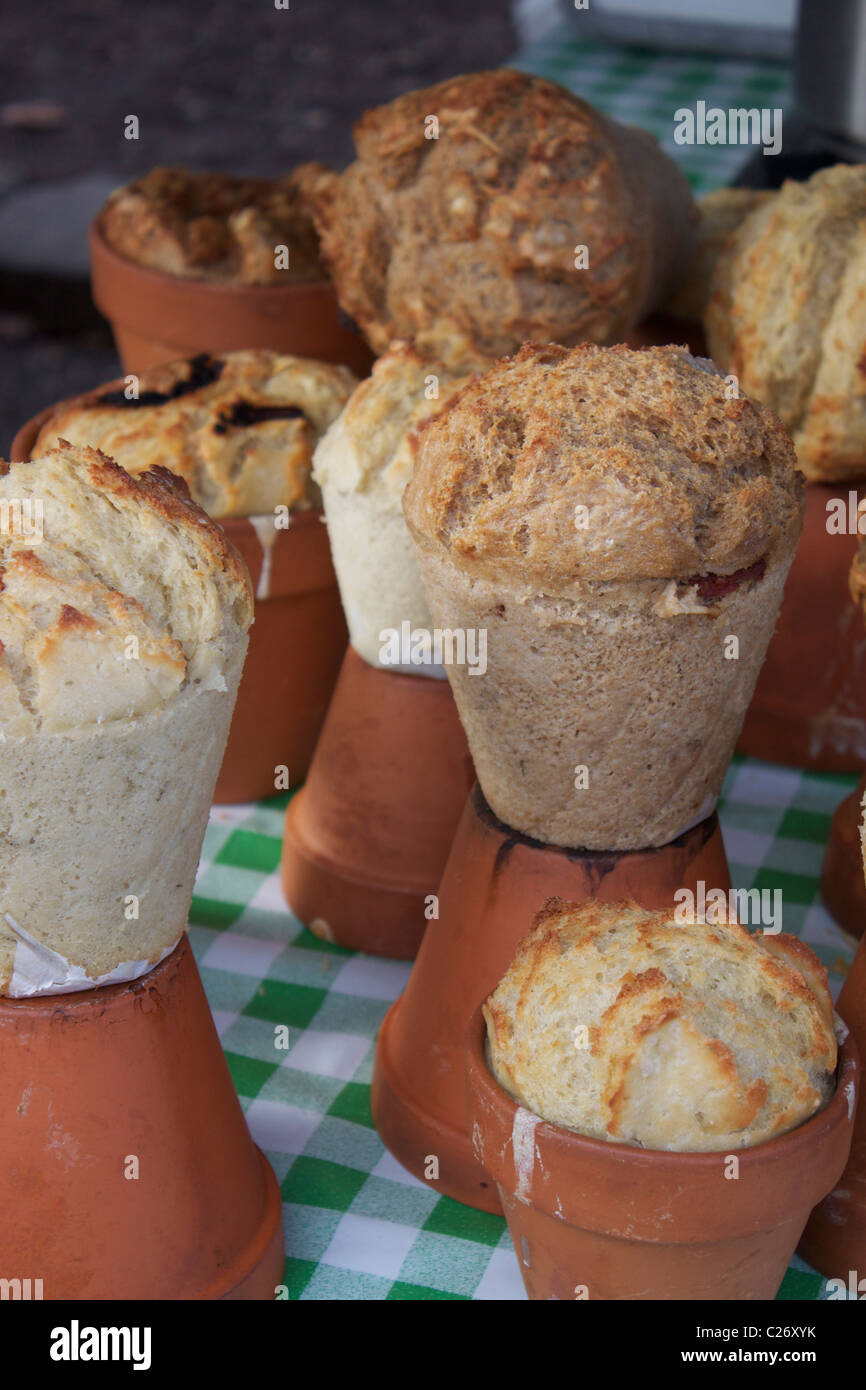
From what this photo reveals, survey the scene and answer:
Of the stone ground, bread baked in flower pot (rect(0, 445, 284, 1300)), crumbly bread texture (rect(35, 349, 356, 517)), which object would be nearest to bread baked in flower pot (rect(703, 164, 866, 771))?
crumbly bread texture (rect(35, 349, 356, 517))

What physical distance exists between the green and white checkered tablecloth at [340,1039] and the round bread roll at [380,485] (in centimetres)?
40

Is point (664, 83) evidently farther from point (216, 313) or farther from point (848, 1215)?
point (848, 1215)

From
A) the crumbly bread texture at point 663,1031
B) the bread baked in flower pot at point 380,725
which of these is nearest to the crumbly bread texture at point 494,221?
the bread baked in flower pot at point 380,725

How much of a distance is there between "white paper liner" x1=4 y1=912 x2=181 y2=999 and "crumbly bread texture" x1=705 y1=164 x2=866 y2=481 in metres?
1.04

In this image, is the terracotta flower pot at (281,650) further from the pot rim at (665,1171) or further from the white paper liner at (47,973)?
the pot rim at (665,1171)

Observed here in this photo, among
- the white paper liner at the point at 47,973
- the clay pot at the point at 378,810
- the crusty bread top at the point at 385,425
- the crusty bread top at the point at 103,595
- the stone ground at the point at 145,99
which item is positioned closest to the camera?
the crusty bread top at the point at 103,595

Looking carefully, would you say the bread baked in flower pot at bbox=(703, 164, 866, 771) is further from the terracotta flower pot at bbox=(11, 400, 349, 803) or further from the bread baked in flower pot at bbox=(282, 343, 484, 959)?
the terracotta flower pot at bbox=(11, 400, 349, 803)

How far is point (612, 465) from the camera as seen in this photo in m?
1.25

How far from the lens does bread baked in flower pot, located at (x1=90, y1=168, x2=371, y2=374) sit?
7.41 ft

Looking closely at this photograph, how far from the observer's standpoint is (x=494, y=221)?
5.95ft

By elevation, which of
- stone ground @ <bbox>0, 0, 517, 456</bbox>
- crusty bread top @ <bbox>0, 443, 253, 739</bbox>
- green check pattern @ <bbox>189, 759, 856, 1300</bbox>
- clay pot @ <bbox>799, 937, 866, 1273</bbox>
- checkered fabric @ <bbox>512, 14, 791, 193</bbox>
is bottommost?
stone ground @ <bbox>0, 0, 517, 456</bbox>

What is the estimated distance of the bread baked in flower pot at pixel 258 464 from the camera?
6.13 feet

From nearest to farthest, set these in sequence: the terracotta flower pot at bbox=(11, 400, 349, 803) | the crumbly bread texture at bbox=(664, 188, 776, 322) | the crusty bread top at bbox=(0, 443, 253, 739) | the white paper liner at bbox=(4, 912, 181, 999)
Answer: the crusty bread top at bbox=(0, 443, 253, 739) < the white paper liner at bbox=(4, 912, 181, 999) < the terracotta flower pot at bbox=(11, 400, 349, 803) < the crumbly bread texture at bbox=(664, 188, 776, 322)

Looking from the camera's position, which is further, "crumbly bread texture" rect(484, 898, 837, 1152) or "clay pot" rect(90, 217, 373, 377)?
"clay pot" rect(90, 217, 373, 377)
